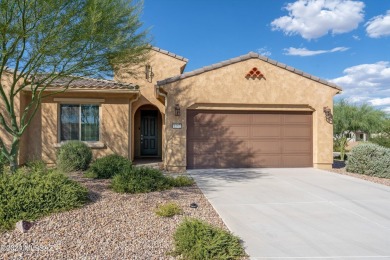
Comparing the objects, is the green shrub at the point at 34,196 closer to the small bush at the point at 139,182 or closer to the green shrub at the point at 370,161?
the small bush at the point at 139,182

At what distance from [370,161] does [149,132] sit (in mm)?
10966

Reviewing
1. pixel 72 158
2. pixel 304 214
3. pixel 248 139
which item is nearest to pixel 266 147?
pixel 248 139

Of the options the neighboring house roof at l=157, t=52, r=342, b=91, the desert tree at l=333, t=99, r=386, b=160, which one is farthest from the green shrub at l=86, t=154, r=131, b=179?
the desert tree at l=333, t=99, r=386, b=160

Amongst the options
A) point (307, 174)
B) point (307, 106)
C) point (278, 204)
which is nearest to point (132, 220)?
point (278, 204)

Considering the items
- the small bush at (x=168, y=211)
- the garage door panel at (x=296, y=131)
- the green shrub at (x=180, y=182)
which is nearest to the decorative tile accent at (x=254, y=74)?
the garage door panel at (x=296, y=131)

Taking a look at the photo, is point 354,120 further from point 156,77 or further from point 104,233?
point 104,233

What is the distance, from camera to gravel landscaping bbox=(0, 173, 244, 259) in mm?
4309

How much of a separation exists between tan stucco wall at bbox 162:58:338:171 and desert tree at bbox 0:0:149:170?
3.79 meters

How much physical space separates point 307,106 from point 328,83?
1335 mm

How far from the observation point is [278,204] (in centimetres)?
685

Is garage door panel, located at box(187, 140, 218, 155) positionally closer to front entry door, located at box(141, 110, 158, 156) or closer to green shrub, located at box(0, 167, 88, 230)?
front entry door, located at box(141, 110, 158, 156)

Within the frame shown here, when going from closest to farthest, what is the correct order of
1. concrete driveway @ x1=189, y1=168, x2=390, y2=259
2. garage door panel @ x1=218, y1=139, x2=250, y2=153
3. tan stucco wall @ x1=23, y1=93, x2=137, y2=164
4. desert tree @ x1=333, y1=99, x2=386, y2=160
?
concrete driveway @ x1=189, y1=168, x2=390, y2=259 → garage door panel @ x1=218, y1=139, x2=250, y2=153 → tan stucco wall @ x1=23, y1=93, x2=137, y2=164 → desert tree @ x1=333, y1=99, x2=386, y2=160

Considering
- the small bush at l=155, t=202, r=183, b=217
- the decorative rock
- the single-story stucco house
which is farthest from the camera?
the single-story stucco house

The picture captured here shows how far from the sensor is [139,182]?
734 cm
